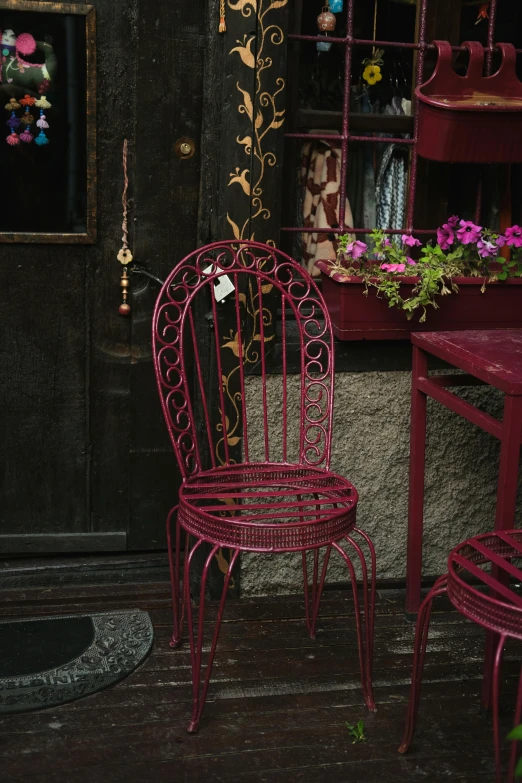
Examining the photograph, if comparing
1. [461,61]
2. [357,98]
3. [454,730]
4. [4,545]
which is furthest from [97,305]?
[454,730]

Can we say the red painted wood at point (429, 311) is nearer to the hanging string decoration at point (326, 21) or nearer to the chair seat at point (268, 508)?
the chair seat at point (268, 508)

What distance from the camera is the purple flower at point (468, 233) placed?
2.95m

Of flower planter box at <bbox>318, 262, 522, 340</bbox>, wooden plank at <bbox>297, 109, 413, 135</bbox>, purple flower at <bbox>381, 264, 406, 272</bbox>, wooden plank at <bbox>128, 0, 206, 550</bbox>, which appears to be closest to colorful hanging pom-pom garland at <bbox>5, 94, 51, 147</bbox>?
wooden plank at <bbox>128, 0, 206, 550</bbox>

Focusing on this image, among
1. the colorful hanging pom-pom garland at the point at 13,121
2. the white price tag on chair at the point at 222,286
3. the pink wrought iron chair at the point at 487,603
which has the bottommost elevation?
the pink wrought iron chair at the point at 487,603

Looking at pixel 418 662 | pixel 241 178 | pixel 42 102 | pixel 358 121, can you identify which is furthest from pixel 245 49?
pixel 418 662

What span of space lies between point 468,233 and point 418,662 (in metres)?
1.34

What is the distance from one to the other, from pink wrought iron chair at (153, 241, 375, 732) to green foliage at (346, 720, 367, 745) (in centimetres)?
11

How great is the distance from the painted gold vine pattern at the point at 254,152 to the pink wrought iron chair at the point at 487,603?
0.77 metres

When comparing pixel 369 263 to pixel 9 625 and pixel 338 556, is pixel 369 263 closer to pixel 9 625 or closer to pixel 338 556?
pixel 338 556

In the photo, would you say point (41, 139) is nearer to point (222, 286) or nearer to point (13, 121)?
point (13, 121)

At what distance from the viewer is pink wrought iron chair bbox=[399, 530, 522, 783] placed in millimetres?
1949

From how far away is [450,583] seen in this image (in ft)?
6.87

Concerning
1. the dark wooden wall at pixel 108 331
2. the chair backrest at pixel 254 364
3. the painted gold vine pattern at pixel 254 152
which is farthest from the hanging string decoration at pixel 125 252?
the painted gold vine pattern at pixel 254 152

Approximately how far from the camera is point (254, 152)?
284 centimetres
